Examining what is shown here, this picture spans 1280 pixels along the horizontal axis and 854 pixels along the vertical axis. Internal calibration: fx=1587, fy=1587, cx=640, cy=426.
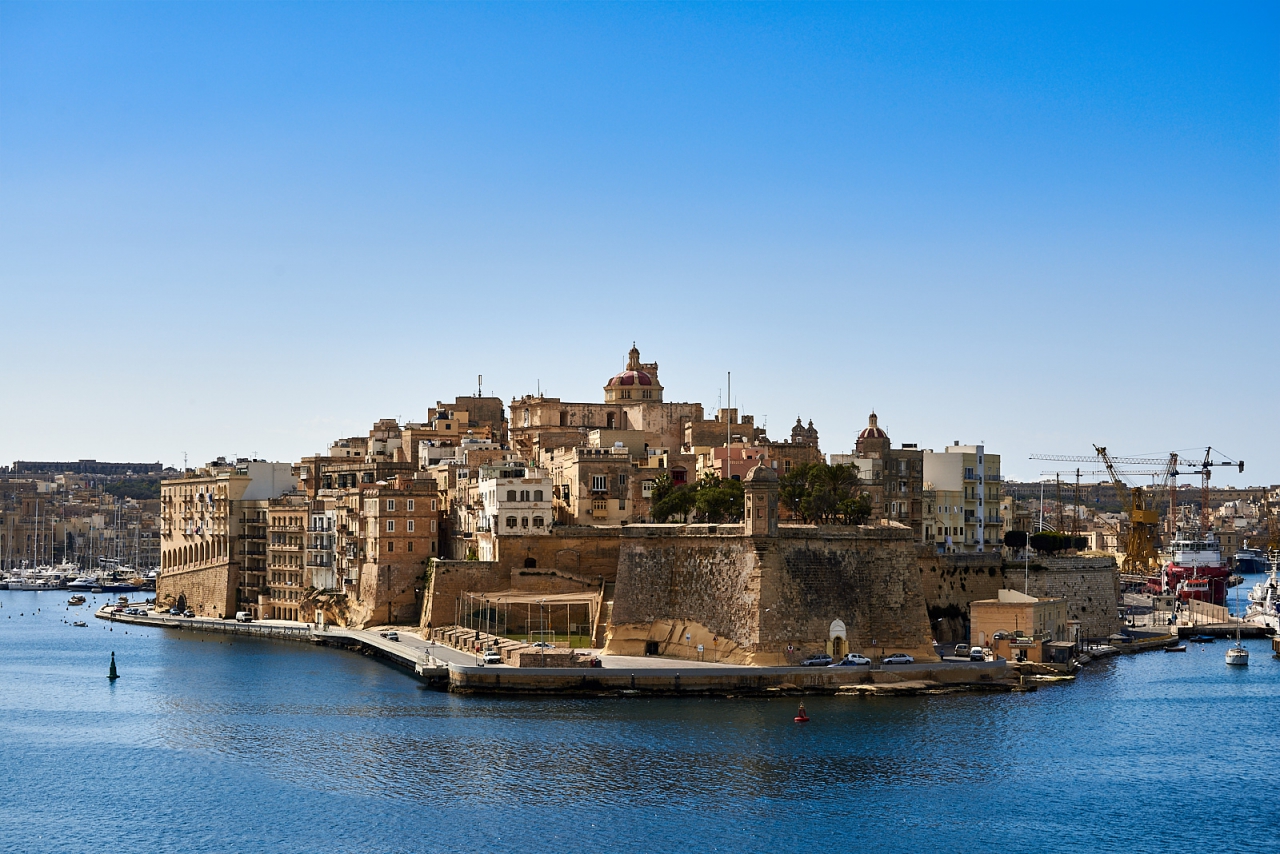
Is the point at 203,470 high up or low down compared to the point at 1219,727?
up

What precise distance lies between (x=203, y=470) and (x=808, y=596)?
5120cm

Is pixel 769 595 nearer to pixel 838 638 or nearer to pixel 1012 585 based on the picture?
pixel 838 638

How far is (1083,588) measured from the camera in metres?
71.6

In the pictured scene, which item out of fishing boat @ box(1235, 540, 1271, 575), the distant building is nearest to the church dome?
the distant building

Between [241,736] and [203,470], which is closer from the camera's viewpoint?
[241,736]

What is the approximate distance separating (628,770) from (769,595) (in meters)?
14.9

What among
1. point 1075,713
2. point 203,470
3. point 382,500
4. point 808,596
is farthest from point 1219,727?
point 203,470

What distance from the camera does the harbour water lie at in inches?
1452

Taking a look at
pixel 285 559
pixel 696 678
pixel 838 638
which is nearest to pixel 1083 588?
pixel 838 638

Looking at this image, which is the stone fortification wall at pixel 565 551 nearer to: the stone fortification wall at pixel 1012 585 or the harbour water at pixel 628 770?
the harbour water at pixel 628 770

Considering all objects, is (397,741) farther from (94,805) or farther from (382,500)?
(382,500)

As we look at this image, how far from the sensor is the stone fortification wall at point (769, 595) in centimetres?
5600

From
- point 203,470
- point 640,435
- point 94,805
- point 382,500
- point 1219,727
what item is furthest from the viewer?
point 203,470

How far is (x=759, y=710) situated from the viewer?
165 ft
